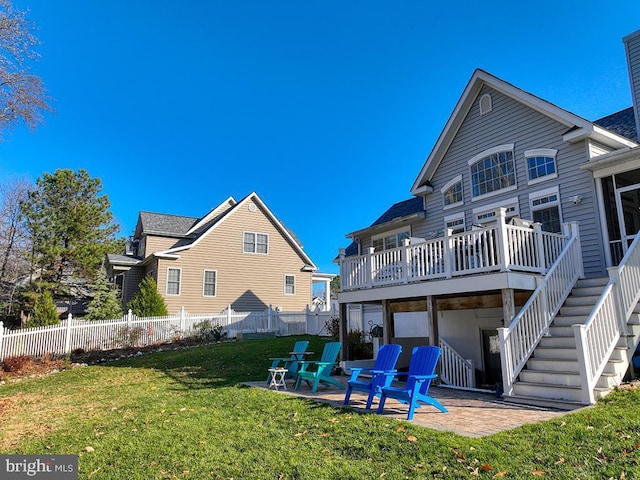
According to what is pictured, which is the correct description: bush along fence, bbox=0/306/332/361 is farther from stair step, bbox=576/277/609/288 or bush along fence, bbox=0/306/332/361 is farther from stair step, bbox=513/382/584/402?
stair step, bbox=513/382/584/402

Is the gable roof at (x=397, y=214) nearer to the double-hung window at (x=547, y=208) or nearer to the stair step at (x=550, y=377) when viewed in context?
the double-hung window at (x=547, y=208)

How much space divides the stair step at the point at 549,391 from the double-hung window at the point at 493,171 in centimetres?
673

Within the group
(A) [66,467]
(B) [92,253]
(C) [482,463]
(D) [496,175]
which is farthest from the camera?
(B) [92,253]

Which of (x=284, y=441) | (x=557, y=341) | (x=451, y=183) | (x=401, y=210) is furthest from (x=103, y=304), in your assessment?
(x=557, y=341)

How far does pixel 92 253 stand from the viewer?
26062mm

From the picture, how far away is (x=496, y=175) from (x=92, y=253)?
2283 centimetres

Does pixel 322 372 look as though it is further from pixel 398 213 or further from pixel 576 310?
pixel 398 213

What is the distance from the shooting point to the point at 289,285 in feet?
91.8

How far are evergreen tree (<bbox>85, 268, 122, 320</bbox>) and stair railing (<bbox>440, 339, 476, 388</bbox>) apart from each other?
18.6m

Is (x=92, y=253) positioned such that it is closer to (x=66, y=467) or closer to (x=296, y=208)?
(x=66, y=467)

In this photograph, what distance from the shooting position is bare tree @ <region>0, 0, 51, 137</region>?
10.1m

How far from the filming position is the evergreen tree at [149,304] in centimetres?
2125

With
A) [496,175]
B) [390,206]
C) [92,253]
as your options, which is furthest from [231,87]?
[496,175]

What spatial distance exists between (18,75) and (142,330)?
11224 mm
